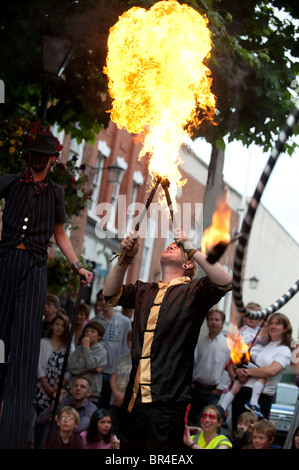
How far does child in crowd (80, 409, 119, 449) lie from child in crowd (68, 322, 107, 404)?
0.81m

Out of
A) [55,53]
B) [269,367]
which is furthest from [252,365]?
[55,53]

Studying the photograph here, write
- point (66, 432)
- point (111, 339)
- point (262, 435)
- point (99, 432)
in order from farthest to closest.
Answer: point (111, 339) → point (99, 432) → point (66, 432) → point (262, 435)

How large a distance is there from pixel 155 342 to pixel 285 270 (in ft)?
71.7

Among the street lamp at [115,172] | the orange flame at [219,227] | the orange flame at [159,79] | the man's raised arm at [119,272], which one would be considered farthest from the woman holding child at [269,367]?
the street lamp at [115,172]

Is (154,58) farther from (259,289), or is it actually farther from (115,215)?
(259,289)

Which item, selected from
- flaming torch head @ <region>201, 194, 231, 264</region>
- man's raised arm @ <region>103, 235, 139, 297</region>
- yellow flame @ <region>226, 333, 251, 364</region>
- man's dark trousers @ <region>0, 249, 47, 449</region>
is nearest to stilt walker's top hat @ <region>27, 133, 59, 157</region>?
man's dark trousers @ <region>0, 249, 47, 449</region>

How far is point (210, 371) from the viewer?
7820 mm

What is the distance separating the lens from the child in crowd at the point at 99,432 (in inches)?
279

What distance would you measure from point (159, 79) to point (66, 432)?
11.0ft

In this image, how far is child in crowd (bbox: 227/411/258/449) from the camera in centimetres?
670

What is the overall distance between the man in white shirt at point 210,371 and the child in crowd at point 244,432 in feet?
2.97

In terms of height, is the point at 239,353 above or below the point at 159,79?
below

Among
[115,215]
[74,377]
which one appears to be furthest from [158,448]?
[115,215]

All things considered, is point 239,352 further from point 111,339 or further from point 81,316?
point 81,316
